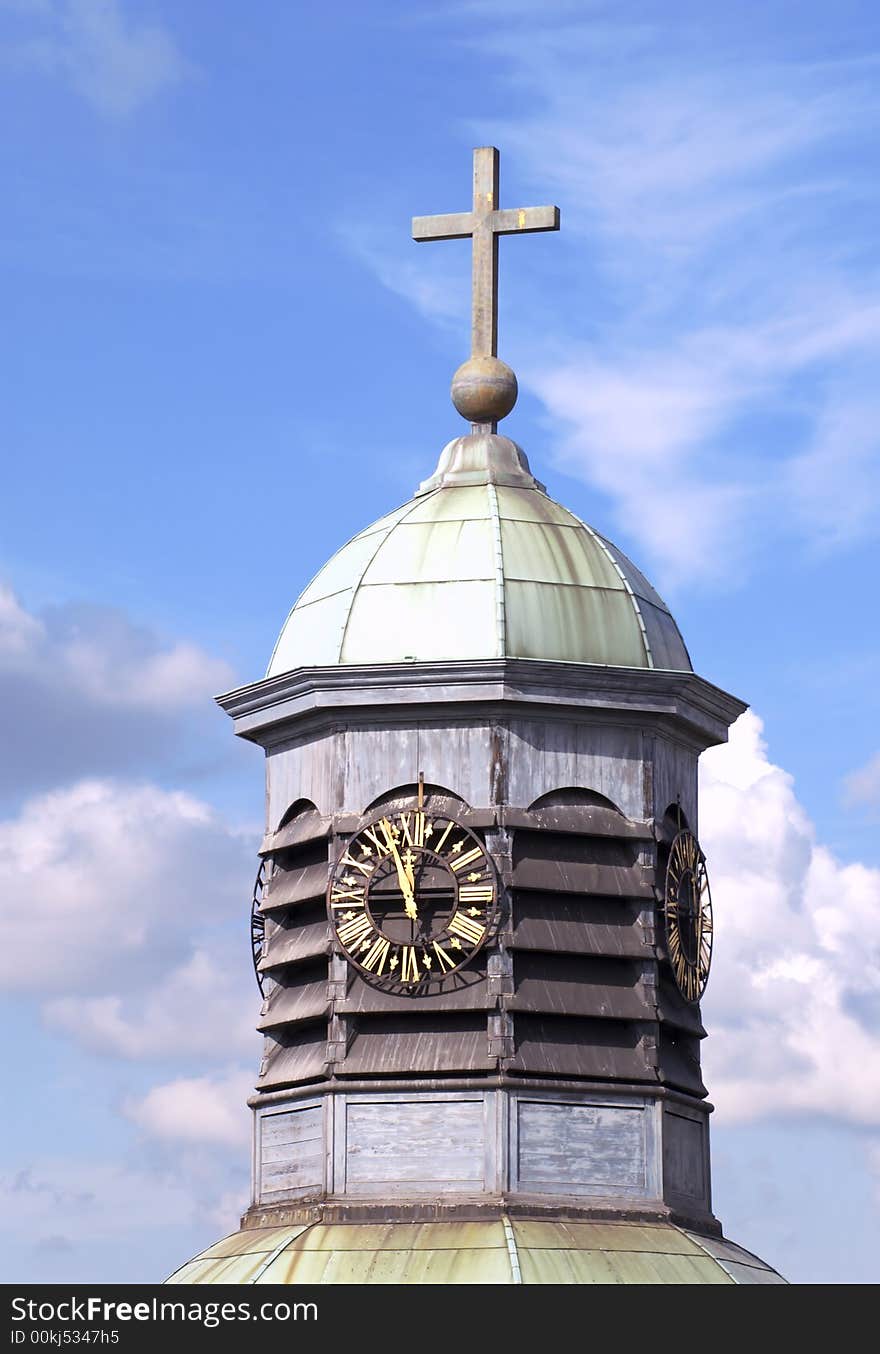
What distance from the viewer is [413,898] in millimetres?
48812

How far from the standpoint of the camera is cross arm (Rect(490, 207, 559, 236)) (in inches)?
2088

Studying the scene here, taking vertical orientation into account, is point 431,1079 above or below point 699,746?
below

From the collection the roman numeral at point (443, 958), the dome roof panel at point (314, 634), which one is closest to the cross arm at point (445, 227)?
the dome roof panel at point (314, 634)

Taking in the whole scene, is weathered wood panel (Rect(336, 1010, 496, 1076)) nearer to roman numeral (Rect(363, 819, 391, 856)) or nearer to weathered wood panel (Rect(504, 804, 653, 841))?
roman numeral (Rect(363, 819, 391, 856))

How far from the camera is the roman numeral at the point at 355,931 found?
161 ft

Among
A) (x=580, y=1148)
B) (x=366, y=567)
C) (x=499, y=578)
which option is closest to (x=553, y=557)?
(x=499, y=578)

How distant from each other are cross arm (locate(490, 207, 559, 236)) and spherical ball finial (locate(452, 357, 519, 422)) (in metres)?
2.17

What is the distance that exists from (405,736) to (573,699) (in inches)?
105

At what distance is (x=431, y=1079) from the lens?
48469 mm

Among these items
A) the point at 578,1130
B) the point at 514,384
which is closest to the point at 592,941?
the point at 578,1130

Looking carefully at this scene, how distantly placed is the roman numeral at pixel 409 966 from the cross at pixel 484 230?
10910mm

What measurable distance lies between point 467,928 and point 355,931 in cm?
177

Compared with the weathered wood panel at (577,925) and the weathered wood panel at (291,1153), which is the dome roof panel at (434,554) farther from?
the weathered wood panel at (291,1153)
